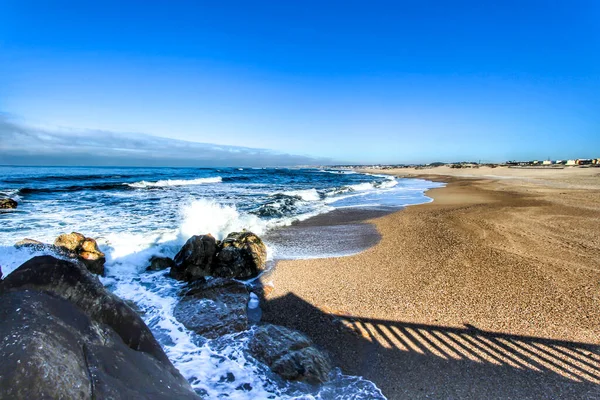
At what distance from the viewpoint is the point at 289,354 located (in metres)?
4.38

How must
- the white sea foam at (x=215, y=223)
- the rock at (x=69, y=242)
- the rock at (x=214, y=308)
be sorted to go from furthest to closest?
the white sea foam at (x=215, y=223)
the rock at (x=69, y=242)
the rock at (x=214, y=308)

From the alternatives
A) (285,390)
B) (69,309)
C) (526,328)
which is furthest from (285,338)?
(526,328)

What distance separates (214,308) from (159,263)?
344cm

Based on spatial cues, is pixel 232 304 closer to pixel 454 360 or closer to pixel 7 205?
pixel 454 360

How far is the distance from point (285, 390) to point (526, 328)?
4295 millimetres

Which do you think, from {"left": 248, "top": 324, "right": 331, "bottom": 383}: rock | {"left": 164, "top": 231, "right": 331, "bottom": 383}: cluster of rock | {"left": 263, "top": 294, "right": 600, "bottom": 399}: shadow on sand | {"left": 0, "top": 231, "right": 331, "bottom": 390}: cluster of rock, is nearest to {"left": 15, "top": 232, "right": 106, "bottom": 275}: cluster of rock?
{"left": 164, "top": 231, "right": 331, "bottom": 383}: cluster of rock

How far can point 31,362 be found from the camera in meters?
1.84

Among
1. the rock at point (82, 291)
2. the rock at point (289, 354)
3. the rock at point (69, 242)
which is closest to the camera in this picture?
the rock at point (82, 291)

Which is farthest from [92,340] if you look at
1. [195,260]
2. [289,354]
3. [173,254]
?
[173,254]

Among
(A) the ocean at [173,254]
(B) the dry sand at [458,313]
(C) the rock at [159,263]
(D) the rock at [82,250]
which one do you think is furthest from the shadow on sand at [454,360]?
(D) the rock at [82,250]

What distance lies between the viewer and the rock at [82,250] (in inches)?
297

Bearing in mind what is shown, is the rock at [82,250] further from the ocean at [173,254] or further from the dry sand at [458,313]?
the dry sand at [458,313]

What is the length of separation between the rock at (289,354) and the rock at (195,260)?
3334 mm

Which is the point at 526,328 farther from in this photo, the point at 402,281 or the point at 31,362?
the point at 31,362
